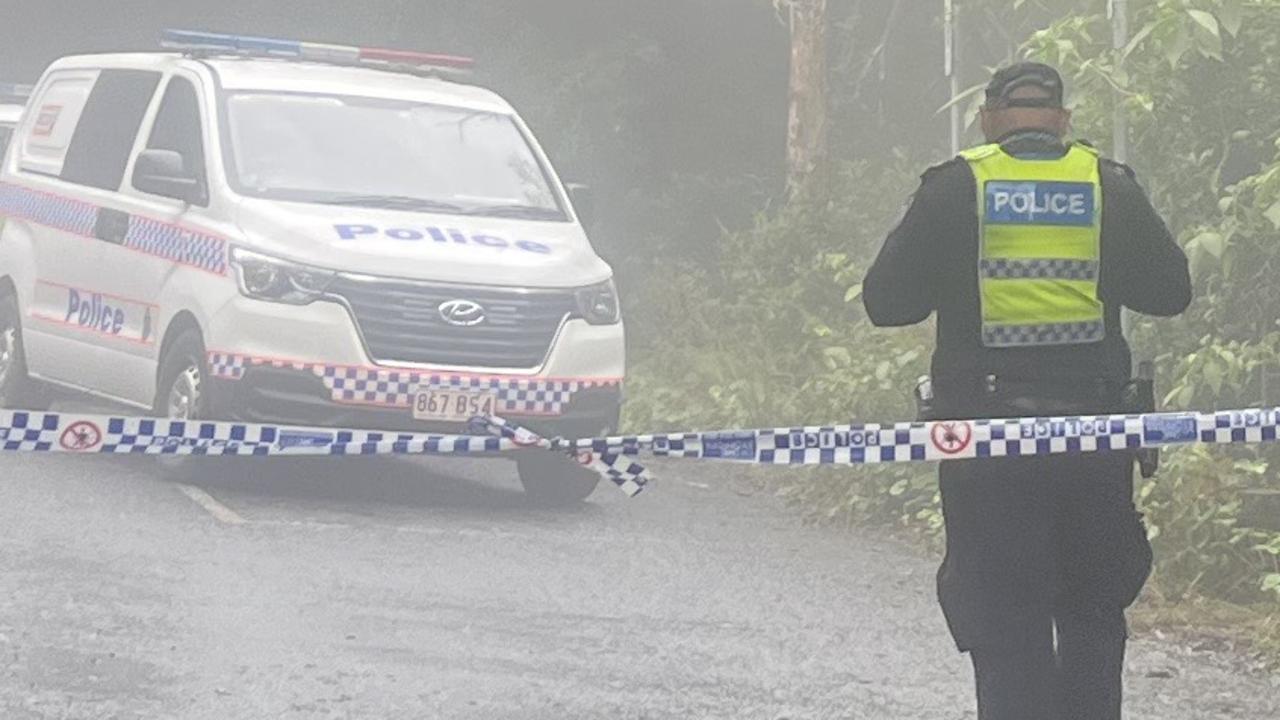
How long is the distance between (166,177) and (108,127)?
4.44ft

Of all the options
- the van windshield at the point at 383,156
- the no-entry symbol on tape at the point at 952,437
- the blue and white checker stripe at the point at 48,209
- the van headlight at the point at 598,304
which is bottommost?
the van headlight at the point at 598,304

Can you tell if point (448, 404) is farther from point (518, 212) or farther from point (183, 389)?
point (518, 212)

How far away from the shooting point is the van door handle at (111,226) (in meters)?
12.6

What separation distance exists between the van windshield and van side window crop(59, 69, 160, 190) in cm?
70

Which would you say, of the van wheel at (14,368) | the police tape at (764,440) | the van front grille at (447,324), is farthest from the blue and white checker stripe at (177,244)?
the police tape at (764,440)

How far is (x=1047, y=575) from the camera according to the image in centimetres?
580

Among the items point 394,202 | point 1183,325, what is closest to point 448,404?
point 394,202

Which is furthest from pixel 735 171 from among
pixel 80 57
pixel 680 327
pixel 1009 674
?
pixel 1009 674

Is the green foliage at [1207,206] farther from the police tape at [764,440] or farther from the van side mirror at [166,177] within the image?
the van side mirror at [166,177]

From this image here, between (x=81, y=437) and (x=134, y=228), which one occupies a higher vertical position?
(x=81, y=437)

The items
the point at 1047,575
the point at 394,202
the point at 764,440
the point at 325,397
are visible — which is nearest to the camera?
the point at 1047,575

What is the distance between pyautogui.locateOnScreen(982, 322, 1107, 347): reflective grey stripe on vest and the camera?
231 inches

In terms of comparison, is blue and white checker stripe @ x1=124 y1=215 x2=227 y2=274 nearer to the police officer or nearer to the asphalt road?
the asphalt road

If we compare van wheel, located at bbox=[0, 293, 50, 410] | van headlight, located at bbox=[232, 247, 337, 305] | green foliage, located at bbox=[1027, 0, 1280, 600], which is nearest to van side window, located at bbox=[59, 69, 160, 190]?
van wheel, located at bbox=[0, 293, 50, 410]
